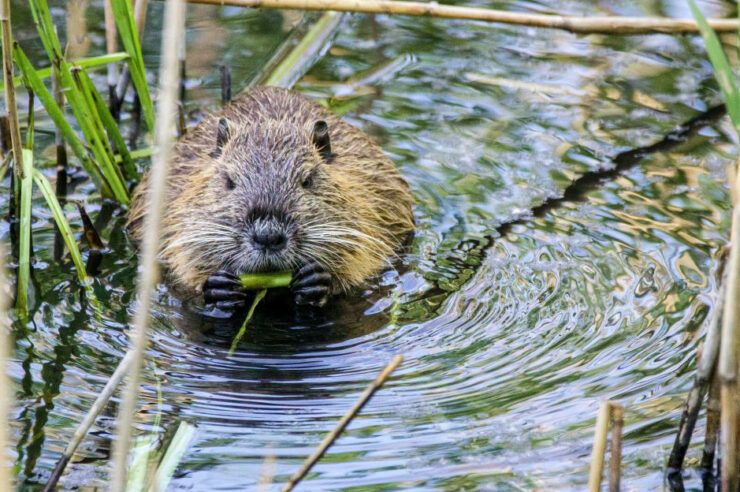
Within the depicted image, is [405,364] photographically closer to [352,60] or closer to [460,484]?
[460,484]

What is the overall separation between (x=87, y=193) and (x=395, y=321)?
176 cm

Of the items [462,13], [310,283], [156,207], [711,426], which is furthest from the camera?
[462,13]

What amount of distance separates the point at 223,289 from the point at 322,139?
806 millimetres

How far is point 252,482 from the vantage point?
3068mm

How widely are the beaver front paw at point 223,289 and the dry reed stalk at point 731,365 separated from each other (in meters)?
1.95

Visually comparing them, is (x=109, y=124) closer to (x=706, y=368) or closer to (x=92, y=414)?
(x=92, y=414)

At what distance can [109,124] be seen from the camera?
4797 millimetres

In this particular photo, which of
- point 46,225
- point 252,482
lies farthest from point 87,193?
point 252,482

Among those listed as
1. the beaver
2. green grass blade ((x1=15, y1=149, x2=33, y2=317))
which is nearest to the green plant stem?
the beaver

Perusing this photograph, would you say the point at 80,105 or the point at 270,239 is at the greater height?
the point at 80,105

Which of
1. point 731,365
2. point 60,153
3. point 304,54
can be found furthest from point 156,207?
point 304,54

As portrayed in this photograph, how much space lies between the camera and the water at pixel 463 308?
3.23 m

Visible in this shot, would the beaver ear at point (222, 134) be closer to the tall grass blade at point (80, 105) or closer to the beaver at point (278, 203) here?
the beaver at point (278, 203)

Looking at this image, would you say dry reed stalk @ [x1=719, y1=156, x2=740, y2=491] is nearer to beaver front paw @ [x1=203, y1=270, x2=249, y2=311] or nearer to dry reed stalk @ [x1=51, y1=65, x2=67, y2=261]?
beaver front paw @ [x1=203, y1=270, x2=249, y2=311]
